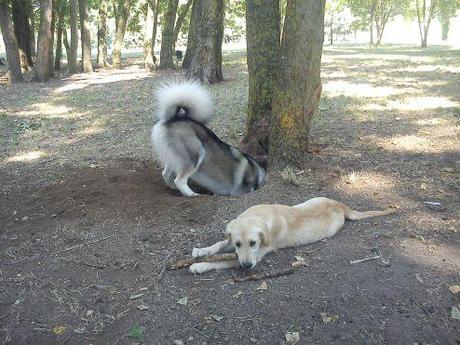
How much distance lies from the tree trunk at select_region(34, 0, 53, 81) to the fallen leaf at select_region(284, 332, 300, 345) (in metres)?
15.7

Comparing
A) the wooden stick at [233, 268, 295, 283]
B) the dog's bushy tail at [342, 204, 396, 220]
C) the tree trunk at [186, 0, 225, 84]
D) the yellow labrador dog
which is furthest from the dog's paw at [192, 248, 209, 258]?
the tree trunk at [186, 0, 225, 84]

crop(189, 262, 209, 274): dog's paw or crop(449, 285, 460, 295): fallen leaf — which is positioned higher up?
crop(189, 262, 209, 274): dog's paw

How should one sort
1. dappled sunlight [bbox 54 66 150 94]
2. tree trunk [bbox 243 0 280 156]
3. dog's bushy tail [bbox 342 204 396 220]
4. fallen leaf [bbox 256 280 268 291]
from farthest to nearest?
1. dappled sunlight [bbox 54 66 150 94]
2. tree trunk [bbox 243 0 280 156]
3. dog's bushy tail [bbox 342 204 396 220]
4. fallen leaf [bbox 256 280 268 291]

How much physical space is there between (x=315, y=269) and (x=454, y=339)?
1.19 meters

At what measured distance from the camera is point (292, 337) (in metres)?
3.17

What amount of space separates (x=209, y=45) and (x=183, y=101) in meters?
7.98

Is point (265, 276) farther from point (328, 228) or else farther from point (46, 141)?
point (46, 141)

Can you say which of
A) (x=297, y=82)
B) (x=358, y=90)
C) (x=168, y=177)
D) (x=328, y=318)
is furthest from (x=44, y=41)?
(x=328, y=318)

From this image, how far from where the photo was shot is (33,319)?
3.47 metres

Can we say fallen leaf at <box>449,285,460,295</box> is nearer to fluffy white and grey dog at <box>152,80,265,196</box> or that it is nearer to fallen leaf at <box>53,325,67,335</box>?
fluffy white and grey dog at <box>152,80,265,196</box>

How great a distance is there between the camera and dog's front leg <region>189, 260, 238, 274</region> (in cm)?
395

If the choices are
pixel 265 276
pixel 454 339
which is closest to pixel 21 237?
pixel 265 276

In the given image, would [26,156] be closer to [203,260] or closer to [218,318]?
[203,260]

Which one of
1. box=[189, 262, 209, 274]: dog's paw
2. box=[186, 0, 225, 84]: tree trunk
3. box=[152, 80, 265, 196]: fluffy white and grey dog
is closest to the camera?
box=[189, 262, 209, 274]: dog's paw
